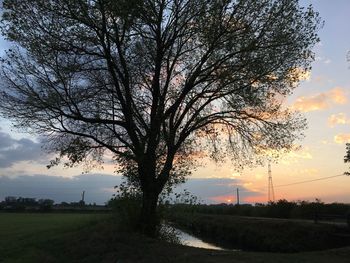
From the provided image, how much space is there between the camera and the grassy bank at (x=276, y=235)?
34969 mm

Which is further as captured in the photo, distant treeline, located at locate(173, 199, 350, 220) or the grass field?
distant treeline, located at locate(173, 199, 350, 220)

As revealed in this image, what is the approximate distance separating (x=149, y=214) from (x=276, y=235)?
1844cm

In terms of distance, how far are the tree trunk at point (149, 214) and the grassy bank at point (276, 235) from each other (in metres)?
2.63

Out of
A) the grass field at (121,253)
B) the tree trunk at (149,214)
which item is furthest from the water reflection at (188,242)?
the grass field at (121,253)

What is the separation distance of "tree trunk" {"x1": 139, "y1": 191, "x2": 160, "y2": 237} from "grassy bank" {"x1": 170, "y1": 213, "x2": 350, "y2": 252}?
263 cm

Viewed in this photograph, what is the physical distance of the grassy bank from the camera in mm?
34969

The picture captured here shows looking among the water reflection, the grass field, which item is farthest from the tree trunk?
the water reflection

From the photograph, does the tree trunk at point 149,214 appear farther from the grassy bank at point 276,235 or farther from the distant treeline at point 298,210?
the distant treeline at point 298,210

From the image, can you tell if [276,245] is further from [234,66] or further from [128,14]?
[128,14]

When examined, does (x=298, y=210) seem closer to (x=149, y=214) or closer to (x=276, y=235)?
(x=276, y=235)

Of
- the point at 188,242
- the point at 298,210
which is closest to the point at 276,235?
the point at 188,242

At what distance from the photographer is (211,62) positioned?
24.2 m

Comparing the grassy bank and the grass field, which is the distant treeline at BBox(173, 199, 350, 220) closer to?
the grassy bank

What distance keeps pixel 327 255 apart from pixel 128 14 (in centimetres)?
1325
